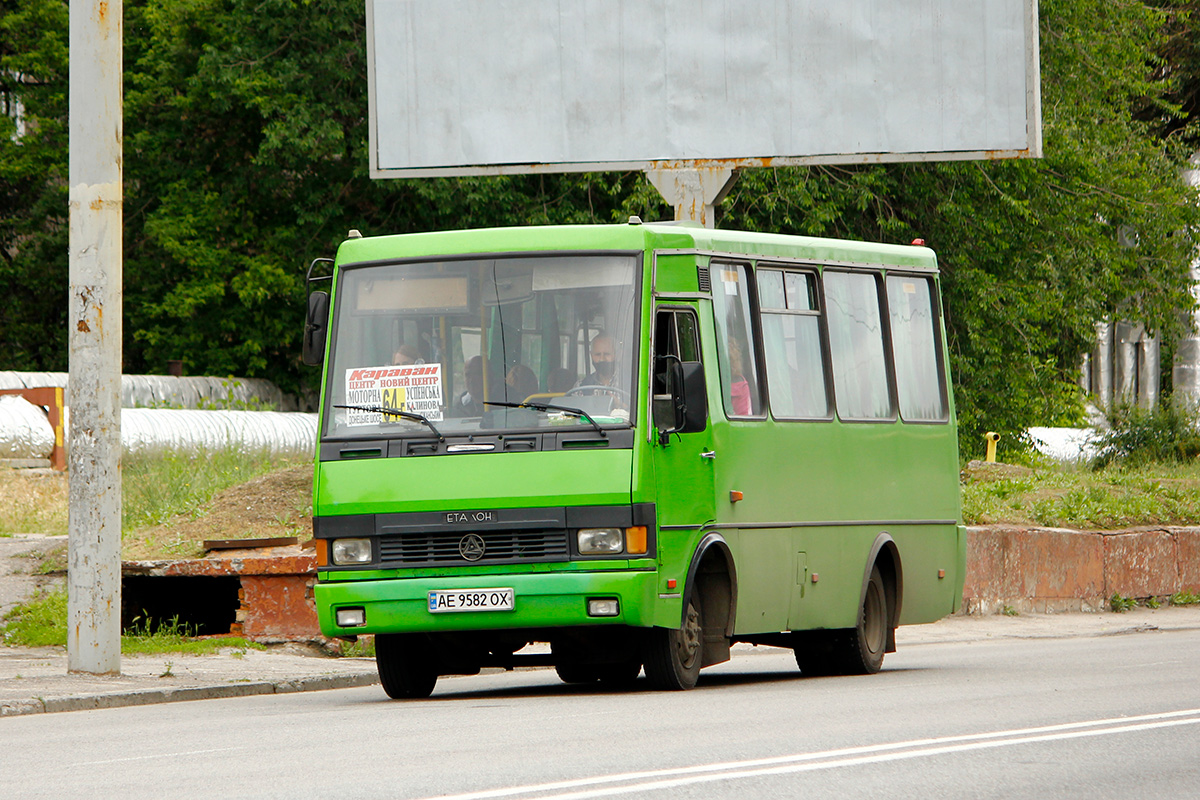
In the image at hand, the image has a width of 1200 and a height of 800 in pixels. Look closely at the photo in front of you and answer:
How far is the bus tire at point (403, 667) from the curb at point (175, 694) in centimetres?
129

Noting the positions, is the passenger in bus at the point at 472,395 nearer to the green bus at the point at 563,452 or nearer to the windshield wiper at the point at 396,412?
the green bus at the point at 563,452

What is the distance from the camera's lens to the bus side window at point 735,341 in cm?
1290

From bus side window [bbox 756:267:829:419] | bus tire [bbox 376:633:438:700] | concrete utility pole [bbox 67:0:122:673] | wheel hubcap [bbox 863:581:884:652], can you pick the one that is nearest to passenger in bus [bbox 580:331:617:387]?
bus side window [bbox 756:267:829:419]

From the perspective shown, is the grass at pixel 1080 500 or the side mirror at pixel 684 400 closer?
the side mirror at pixel 684 400

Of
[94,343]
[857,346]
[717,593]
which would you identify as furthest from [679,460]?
[94,343]

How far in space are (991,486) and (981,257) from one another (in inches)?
313

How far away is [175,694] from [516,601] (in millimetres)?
2860

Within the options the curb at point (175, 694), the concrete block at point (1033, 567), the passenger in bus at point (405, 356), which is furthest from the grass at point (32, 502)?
the concrete block at point (1033, 567)

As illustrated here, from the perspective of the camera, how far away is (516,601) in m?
11.5

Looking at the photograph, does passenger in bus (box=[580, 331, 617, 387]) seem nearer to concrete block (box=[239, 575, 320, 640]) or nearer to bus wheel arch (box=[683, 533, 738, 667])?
bus wheel arch (box=[683, 533, 738, 667])

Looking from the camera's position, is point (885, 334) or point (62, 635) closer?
point (885, 334)

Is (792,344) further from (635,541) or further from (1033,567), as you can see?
(1033,567)

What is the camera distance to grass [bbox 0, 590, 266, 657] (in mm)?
15891

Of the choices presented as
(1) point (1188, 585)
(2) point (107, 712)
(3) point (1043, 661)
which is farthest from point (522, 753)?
(1) point (1188, 585)
